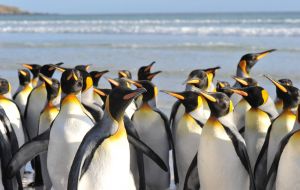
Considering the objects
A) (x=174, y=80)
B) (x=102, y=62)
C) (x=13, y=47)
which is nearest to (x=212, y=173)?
(x=174, y=80)

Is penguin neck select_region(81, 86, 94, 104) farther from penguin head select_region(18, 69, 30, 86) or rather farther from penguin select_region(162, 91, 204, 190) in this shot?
penguin head select_region(18, 69, 30, 86)

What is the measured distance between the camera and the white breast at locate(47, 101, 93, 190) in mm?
3871

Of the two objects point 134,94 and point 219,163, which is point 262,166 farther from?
point 134,94

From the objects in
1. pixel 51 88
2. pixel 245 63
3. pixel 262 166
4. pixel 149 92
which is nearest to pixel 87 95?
pixel 51 88

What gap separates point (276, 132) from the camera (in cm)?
416

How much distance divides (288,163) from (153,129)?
1.59 metres

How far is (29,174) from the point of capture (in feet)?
18.3

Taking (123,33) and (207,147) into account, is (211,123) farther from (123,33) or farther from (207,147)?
(123,33)

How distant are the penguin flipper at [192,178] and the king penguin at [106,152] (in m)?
0.69

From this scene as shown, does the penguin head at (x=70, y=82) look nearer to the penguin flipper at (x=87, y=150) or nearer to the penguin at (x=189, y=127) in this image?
the penguin flipper at (x=87, y=150)

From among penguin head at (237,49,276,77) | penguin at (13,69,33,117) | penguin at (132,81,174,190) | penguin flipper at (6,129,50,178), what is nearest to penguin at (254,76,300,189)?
penguin at (132,81,174,190)

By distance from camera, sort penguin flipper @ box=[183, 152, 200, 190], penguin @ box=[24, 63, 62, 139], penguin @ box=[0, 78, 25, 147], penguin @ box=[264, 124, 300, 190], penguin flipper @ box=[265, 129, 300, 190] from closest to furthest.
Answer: penguin @ box=[264, 124, 300, 190], penguin flipper @ box=[265, 129, 300, 190], penguin flipper @ box=[183, 152, 200, 190], penguin @ box=[0, 78, 25, 147], penguin @ box=[24, 63, 62, 139]

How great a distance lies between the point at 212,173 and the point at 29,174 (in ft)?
7.65

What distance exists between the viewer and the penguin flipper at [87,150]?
3.41m
